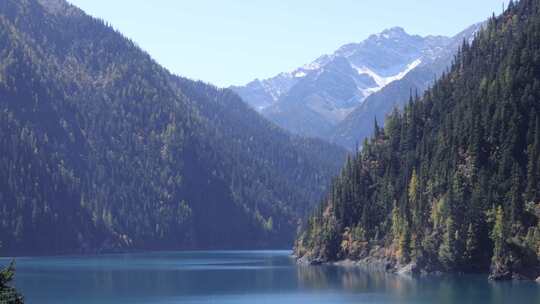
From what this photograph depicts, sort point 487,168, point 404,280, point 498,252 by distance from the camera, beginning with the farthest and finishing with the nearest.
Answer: point 487,168
point 404,280
point 498,252

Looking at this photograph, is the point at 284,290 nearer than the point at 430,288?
No

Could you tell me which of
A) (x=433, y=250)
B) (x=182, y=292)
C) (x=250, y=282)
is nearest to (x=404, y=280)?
(x=433, y=250)

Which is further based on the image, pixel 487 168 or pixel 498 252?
pixel 487 168

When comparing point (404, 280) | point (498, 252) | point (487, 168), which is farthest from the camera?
point (487, 168)

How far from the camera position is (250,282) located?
191250 mm

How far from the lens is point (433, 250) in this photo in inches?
7653

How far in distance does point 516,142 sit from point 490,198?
54.0 feet

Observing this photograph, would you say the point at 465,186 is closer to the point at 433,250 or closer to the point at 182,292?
the point at 433,250

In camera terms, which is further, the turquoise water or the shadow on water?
the turquoise water

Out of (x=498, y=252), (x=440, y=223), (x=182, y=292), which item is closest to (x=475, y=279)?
(x=498, y=252)

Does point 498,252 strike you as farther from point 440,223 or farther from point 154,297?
point 154,297

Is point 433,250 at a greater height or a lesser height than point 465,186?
lesser

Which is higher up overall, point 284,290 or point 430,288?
point 430,288

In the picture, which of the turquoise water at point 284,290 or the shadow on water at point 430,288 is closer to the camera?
the shadow on water at point 430,288
